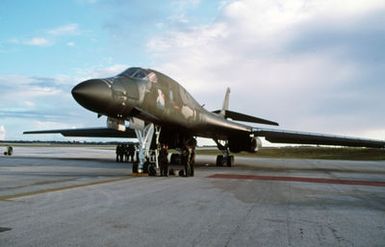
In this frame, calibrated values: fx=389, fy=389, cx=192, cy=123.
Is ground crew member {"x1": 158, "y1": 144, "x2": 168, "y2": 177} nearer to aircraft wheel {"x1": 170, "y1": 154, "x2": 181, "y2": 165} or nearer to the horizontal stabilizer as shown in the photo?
aircraft wheel {"x1": 170, "y1": 154, "x2": 181, "y2": 165}

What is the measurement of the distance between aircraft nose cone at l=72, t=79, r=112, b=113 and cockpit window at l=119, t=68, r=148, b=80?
190cm

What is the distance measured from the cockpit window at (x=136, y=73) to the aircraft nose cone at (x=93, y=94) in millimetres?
1895

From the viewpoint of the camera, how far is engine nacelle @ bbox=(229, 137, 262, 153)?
79.5ft

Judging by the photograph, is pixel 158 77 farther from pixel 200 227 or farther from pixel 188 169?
pixel 200 227

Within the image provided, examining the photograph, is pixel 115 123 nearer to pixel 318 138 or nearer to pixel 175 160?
pixel 175 160

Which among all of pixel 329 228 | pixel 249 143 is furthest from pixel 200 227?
pixel 249 143

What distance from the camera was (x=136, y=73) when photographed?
14.6 m

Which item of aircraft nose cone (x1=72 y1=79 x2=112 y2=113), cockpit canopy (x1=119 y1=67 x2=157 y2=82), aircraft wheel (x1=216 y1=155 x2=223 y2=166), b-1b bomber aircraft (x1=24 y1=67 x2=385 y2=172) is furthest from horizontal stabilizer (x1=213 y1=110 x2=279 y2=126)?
aircraft nose cone (x1=72 y1=79 x2=112 y2=113)

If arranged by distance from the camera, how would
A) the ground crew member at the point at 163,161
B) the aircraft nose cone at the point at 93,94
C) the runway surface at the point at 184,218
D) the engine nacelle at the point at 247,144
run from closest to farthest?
the runway surface at the point at 184,218
the aircraft nose cone at the point at 93,94
the ground crew member at the point at 163,161
the engine nacelle at the point at 247,144

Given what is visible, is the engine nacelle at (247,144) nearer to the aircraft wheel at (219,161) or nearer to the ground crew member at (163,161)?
the aircraft wheel at (219,161)

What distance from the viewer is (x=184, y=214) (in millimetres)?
6277

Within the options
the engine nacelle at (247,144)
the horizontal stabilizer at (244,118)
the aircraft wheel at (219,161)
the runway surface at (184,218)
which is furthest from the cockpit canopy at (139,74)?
the horizontal stabilizer at (244,118)

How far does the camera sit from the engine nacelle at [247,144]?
24.2 m

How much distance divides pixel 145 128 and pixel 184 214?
936 cm
